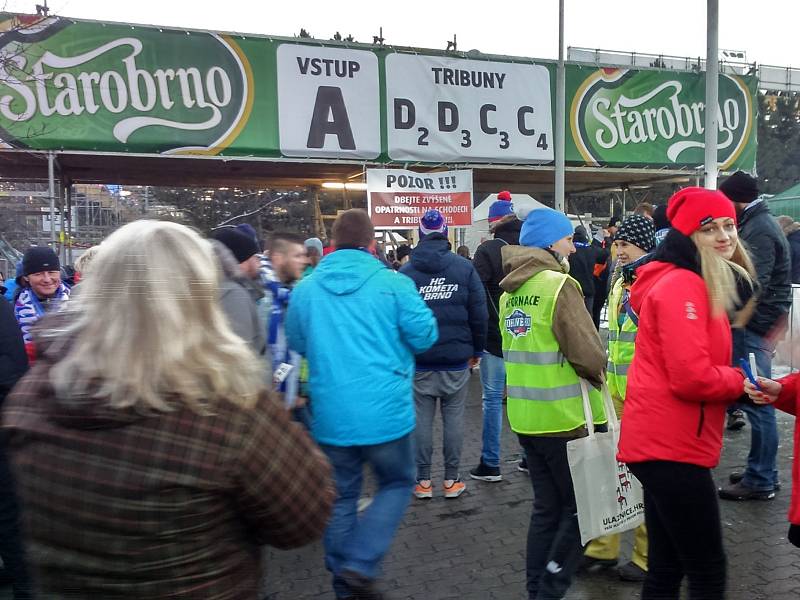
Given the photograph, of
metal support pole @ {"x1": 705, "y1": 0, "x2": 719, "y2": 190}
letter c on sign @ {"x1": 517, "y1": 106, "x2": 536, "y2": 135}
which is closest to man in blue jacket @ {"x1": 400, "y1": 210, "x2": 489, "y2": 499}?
metal support pole @ {"x1": 705, "y1": 0, "x2": 719, "y2": 190}

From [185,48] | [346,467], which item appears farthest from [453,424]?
[185,48]

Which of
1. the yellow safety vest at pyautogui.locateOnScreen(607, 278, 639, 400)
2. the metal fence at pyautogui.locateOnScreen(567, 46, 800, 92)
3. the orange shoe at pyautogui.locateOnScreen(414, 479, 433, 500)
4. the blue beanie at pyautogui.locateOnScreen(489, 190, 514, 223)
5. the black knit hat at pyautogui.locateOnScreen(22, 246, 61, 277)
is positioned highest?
the metal fence at pyautogui.locateOnScreen(567, 46, 800, 92)

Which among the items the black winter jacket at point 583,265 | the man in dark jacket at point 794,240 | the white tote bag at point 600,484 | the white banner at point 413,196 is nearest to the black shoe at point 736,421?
the man in dark jacket at point 794,240

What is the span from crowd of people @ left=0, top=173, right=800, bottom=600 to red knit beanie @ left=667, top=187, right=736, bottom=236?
0.04 ft

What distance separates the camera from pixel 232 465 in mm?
1439

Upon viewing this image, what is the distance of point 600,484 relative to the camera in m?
3.28

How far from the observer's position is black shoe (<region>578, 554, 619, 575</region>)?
391cm

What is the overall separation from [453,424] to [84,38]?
7781 millimetres

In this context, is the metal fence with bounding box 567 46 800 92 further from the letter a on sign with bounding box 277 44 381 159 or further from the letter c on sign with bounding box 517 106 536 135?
the letter a on sign with bounding box 277 44 381 159

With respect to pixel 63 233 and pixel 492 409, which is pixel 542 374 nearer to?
pixel 492 409

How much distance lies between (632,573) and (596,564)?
22cm

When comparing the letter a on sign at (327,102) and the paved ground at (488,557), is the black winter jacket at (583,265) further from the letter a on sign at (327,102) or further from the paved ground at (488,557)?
the letter a on sign at (327,102)

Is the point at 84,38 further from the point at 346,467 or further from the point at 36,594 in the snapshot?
the point at 36,594

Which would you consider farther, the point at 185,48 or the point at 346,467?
the point at 185,48
